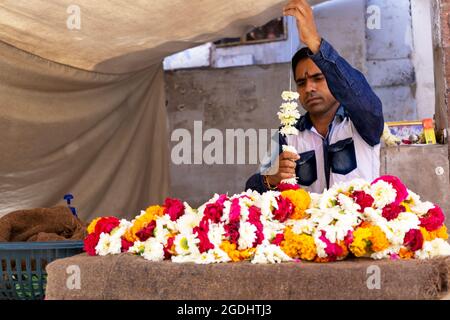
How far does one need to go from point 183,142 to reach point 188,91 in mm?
1099

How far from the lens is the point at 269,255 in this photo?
1963 mm

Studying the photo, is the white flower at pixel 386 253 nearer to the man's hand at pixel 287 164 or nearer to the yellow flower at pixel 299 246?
the yellow flower at pixel 299 246

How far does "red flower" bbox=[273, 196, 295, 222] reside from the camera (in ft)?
7.30

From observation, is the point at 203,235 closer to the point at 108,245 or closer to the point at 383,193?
the point at 108,245

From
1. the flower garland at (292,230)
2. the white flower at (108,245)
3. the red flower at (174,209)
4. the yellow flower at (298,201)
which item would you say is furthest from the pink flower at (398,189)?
the white flower at (108,245)

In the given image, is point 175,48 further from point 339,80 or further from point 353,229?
point 353,229

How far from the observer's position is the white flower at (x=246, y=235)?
2.05 metres

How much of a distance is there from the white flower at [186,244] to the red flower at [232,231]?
11 centimetres

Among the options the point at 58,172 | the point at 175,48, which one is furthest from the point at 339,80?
the point at 58,172

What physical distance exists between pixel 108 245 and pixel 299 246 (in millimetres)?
772

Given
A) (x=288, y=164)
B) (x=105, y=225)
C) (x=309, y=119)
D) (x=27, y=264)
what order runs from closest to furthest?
(x=105, y=225) < (x=27, y=264) < (x=288, y=164) < (x=309, y=119)

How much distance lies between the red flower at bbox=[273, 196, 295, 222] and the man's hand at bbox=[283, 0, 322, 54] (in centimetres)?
118

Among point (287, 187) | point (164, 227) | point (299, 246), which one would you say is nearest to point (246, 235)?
point (299, 246)

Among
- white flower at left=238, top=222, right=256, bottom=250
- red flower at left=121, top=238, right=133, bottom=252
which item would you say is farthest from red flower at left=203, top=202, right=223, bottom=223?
red flower at left=121, top=238, right=133, bottom=252
